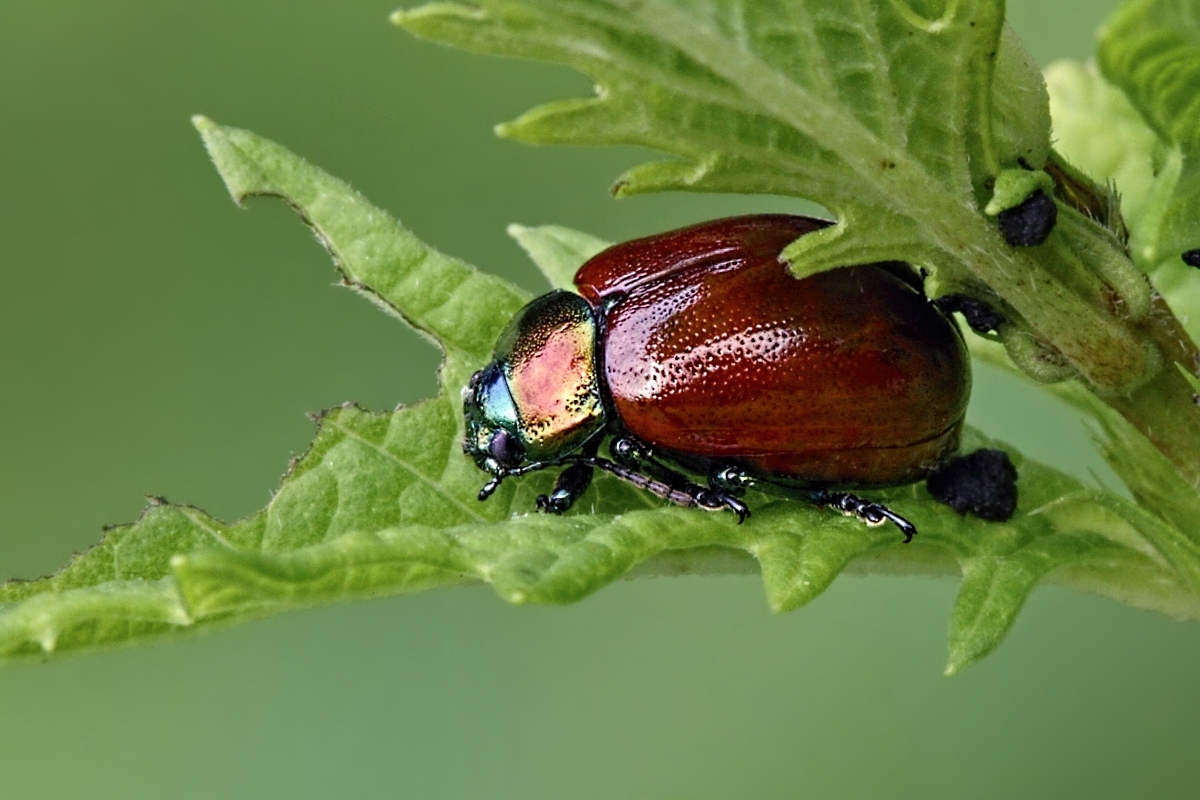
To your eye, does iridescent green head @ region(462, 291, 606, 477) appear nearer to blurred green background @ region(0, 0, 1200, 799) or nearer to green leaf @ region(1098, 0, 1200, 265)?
green leaf @ region(1098, 0, 1200, 265)

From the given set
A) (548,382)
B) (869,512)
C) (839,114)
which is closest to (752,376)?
(869,512)

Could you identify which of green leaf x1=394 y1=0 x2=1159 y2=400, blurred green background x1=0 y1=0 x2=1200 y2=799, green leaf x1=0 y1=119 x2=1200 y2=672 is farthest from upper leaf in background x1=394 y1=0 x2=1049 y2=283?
blurred green background x1=0 y1=0 x2=1200 y2=799

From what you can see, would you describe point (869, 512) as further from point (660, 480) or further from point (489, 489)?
point (489, 489)

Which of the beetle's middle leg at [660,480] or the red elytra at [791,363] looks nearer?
the beetle's middle leg at [660,480]

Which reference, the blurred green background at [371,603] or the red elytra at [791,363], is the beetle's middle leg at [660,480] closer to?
the red elytra at [791,363]

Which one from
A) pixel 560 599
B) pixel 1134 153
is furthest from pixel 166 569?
pixel 1134 153

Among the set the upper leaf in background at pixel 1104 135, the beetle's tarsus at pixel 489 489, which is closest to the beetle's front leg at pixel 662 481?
the beetle's tarsus at pixel 489 489
